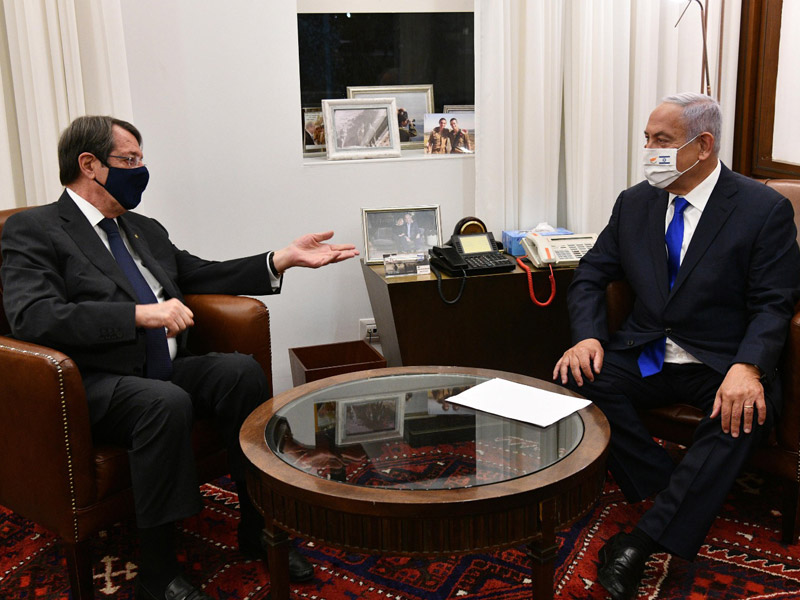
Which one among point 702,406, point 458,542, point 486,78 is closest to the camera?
point 458,542

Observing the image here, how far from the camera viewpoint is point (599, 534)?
2594 millimetres

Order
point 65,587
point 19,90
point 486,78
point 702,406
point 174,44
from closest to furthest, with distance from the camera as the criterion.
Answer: point 65,587 → point 702,406 → point 19,90 → point 174,44 → point 486,78

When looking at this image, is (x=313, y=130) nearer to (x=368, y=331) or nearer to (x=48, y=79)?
(x=368, y=331)

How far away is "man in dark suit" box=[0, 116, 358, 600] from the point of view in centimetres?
220

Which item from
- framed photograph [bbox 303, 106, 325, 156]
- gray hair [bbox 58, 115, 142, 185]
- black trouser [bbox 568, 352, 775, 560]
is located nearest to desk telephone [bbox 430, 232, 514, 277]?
black trouser [bbox 568, 352, 775, 560]

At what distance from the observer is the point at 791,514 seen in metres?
2.48

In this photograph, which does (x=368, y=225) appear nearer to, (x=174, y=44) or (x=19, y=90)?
(x=174, y=44)

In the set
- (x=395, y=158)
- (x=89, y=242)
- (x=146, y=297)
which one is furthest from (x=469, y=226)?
(x=89, y=242)

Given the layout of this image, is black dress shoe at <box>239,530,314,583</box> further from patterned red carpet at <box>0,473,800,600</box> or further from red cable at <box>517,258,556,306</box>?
red cable at <box>517,258,556,306</box>

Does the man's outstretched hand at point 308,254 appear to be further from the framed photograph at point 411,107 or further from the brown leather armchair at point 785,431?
the framed photograph at point 411,107

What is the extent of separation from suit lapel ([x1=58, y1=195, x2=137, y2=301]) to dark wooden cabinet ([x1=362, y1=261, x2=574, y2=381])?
110cm

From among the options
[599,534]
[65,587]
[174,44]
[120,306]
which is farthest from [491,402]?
[174,44]

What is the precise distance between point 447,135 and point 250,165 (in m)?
0.96

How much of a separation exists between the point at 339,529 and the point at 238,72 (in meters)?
2.38
